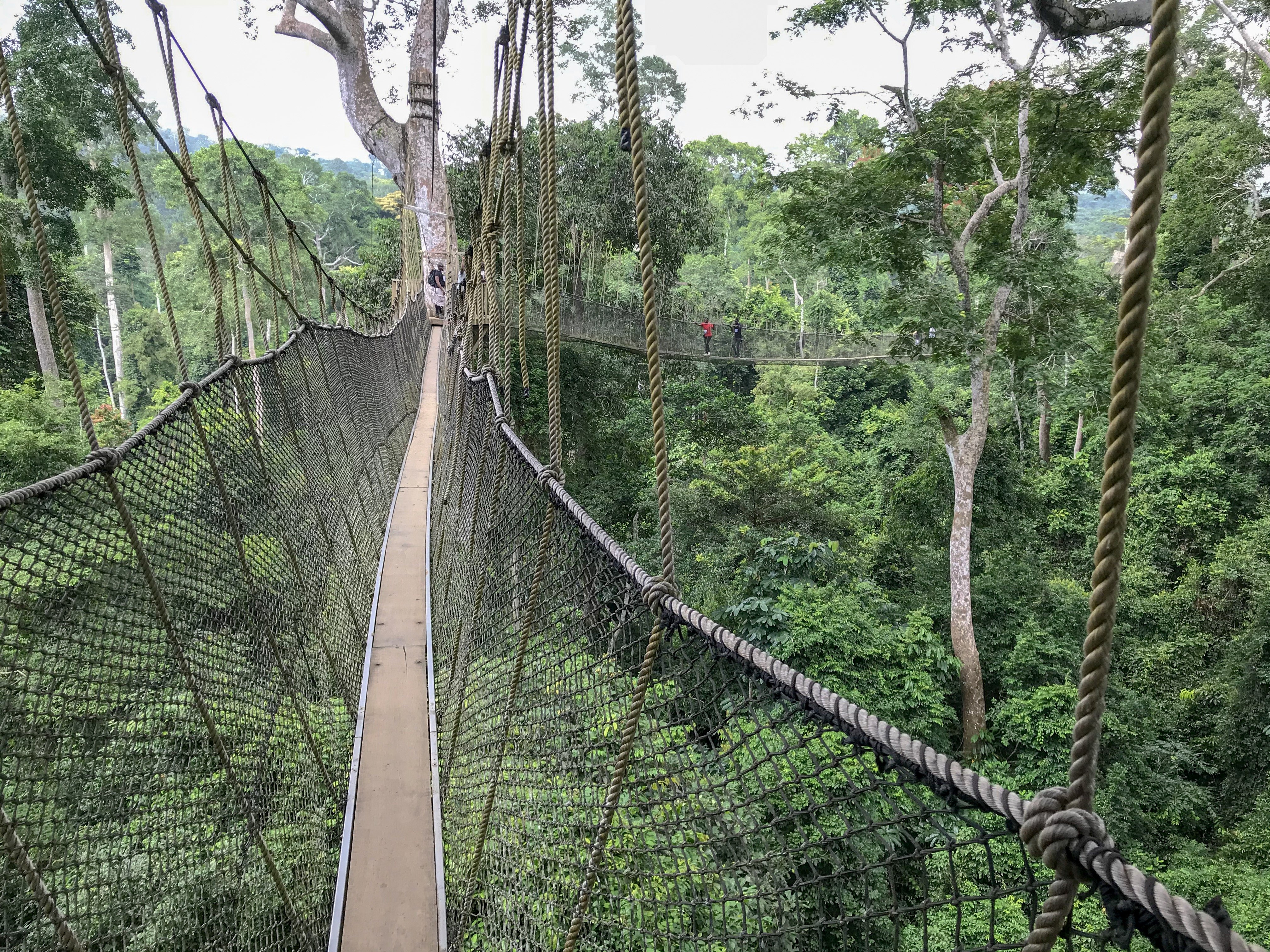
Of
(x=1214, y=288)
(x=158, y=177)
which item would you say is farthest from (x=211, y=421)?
(x=158, y=177)

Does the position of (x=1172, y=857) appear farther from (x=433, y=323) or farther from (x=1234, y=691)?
(x=433, y=323)

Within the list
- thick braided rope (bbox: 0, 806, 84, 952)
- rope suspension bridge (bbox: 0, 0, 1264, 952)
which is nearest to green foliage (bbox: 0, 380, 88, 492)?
rope suspension bridge (bbox: 0, 0, 1264, 952)

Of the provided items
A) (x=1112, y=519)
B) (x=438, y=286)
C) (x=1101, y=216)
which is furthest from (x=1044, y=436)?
(x=1101, y=216)

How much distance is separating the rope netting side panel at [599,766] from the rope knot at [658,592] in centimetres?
3

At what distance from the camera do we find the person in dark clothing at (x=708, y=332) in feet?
32.6

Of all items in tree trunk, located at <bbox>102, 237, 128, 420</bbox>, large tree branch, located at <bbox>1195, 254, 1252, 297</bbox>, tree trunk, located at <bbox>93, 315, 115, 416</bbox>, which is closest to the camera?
large tree branch, located at <bbox>1195, 254, 1252, 297</bbox>

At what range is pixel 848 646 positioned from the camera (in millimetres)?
5367

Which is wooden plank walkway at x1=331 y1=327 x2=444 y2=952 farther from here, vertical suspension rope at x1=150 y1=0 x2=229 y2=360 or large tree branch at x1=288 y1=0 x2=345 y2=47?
large tree branch at x1=288 y1=0 x2=345 y2=47

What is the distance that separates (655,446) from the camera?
39.0 inches

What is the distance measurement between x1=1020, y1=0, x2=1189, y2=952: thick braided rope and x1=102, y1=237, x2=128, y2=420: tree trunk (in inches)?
622

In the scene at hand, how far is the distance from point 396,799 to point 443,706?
1.55 ft

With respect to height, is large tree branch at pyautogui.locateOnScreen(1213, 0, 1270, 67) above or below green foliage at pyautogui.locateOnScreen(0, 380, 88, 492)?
above

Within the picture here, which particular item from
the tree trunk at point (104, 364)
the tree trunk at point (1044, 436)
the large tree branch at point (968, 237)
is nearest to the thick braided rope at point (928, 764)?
the large tree branch at point (968, 237)

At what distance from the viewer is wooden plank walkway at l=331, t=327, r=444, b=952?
154 cm
